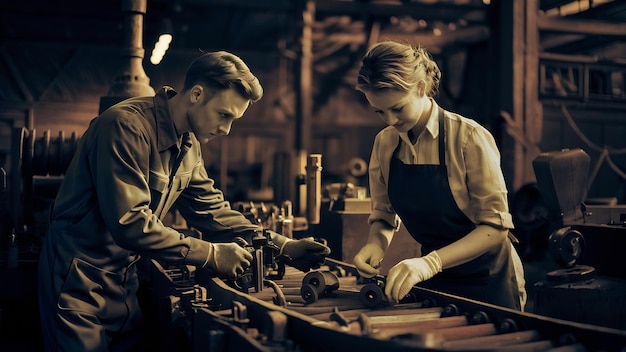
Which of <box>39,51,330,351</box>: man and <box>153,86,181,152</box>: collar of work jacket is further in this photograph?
<box>153,86,181,152</box>: collar of work jacket

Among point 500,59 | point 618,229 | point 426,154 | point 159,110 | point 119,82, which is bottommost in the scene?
point 618,229

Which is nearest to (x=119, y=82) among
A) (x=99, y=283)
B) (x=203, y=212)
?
(x=203, y=212)

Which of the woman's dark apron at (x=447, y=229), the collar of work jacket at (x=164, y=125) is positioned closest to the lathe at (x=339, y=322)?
the woman's dark apron at (x=447, y=229)

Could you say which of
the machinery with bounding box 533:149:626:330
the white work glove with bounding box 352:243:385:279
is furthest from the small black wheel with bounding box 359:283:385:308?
the machinery with bounding box 533:149:626:330

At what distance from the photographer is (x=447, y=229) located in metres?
3.17

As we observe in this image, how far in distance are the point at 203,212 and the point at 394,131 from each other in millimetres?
1095

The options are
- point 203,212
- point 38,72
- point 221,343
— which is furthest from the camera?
point 38,72

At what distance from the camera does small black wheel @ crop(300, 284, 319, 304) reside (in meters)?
2.79

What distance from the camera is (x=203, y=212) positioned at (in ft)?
11.9

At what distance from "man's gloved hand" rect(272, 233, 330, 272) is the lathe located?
0.10 m

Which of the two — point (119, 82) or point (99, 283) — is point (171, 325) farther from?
point (119, 82)

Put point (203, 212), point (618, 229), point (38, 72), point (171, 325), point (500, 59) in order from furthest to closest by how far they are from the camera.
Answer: point (38, 72)
point (500, 59)
point (618, 229)
point (203, 212)
point (171, 325)

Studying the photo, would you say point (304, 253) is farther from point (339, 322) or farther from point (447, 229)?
point (339, 322)

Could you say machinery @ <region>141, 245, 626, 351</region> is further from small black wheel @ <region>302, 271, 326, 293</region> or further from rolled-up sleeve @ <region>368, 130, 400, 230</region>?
rolled-up sleeve @ <region>368, 130, 400, 230</region>
